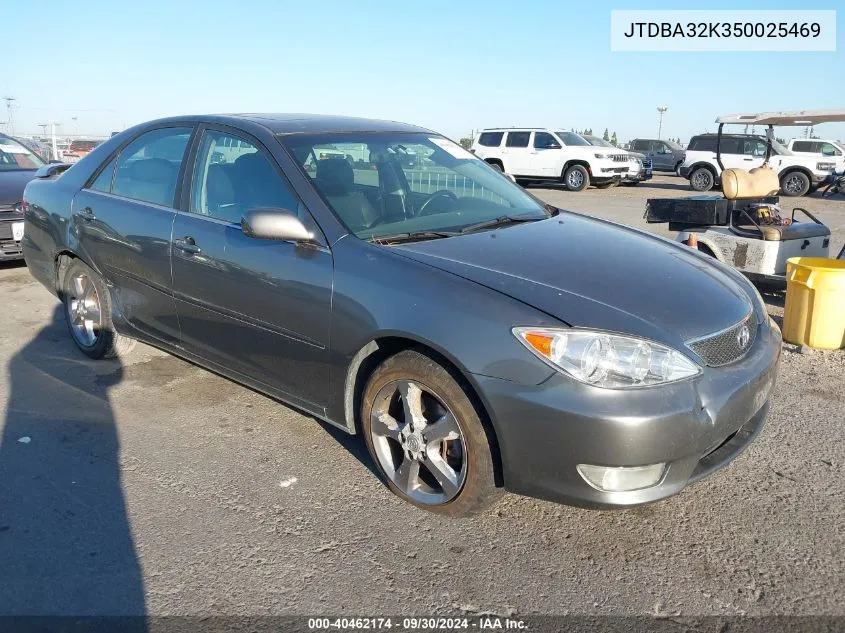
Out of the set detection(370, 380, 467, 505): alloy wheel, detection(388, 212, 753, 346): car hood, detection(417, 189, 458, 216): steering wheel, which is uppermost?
detection(417, 189, 458, 216): steering wheel

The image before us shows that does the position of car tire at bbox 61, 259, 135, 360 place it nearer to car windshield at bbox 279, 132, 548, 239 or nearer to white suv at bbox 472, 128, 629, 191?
car windshield at bbox 279, 132, 548, 239

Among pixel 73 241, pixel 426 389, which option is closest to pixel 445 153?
pixel 426 389

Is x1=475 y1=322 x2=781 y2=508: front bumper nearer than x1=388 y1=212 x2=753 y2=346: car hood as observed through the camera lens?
Yes

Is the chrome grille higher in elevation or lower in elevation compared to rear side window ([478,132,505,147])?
lower

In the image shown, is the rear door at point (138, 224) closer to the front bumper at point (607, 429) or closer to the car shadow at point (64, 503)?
the car shadow at point (64, 503)

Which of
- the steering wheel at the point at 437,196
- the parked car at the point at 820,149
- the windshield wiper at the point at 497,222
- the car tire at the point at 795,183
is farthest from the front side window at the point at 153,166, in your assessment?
the parked car at the point at 820,149

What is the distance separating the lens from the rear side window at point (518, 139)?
22.0 metres

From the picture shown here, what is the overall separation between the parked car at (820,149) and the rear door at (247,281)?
69.6ft

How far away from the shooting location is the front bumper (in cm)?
246

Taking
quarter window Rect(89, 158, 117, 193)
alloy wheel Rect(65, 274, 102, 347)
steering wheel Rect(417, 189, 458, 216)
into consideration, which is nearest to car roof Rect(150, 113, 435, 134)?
quarter window Rect(89, 158, 117, 193)

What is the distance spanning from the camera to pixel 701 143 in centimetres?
2286

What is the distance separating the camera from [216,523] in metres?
2.95

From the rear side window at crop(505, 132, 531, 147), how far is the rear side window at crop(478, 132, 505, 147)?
0.30 meters

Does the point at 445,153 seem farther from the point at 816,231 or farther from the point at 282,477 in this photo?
the point at 816,231
